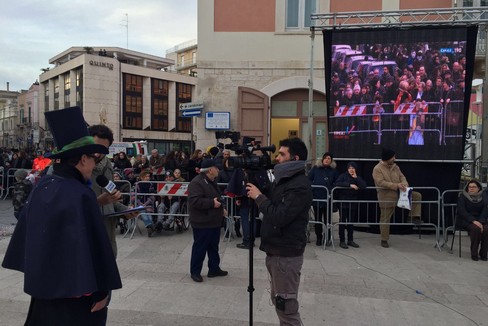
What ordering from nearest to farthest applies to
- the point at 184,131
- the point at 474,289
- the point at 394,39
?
the point at 474,289 → the point at 394,39 → the point at 184,131

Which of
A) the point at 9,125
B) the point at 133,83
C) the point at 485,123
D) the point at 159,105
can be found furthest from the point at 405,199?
the point at 9,125

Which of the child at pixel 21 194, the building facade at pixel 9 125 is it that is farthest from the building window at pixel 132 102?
the child at pixel 21 194

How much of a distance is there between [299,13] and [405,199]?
25.8 feet

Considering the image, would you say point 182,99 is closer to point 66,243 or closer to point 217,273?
point 217,273

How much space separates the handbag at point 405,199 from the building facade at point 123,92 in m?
41.1

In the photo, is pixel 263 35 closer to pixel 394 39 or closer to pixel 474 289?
pixel 394 39

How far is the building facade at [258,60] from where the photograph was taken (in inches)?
522

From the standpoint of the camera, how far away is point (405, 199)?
7.94 metres

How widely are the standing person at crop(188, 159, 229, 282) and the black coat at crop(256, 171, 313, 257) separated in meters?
2.33

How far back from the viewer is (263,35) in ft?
43.8

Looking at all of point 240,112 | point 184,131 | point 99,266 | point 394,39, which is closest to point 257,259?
point 99,266

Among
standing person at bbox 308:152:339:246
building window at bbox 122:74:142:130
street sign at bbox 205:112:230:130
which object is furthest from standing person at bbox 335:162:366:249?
building window at bbox 122:74:142:130

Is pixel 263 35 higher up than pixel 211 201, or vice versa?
pixel 263 35

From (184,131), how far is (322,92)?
52.7 meters
